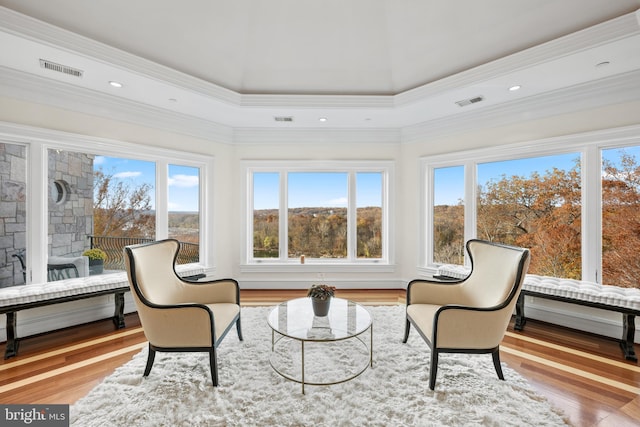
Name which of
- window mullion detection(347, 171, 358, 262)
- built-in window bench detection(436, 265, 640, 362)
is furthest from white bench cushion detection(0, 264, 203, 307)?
built-in window bench detection(436, 265, 640, 362)

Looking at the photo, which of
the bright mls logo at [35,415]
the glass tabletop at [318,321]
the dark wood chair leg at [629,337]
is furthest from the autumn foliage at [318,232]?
the bright mls logo at [35,415]

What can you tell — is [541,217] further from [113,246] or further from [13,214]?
A: [13,214]

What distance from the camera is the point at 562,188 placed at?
3.29 meters

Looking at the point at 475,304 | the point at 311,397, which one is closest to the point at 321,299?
the point at 311,397

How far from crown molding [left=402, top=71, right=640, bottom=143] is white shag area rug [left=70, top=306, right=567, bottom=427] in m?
2.81

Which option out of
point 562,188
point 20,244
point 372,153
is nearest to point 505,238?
point 562,188

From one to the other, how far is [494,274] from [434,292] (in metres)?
0.53

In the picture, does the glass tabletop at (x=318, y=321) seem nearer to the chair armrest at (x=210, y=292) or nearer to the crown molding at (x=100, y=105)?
the chair armrest at (x=210, y=292)

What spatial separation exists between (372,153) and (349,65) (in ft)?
5.22

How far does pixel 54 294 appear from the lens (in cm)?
271

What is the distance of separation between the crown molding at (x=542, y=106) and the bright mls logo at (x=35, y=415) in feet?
15.5

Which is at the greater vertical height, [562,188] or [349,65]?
[349,65]

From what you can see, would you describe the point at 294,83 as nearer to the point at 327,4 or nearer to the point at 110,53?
the point at 327,4

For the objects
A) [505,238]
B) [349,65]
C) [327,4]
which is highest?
[327,4]
